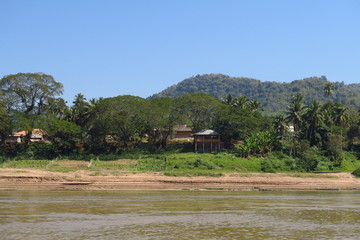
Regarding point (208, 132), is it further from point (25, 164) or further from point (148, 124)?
point (25, 164)

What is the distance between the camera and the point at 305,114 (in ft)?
234

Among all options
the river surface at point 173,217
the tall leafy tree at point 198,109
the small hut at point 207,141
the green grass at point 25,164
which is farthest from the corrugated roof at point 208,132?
the river surface at point 173,217

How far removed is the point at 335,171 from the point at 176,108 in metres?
27.5

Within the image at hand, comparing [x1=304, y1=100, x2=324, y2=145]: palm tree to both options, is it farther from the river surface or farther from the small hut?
the river surface

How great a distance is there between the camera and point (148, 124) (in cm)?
6800

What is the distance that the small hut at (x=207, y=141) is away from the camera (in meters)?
69.1

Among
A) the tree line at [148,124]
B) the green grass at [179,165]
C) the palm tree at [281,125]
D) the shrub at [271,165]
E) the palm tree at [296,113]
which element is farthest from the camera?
the palm tree at [281,125]

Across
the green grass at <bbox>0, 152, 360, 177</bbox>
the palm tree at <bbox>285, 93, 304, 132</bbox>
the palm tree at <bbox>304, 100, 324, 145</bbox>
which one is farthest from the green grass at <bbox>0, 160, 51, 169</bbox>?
the palm tree at <bbox>304, 100, 324, 145</bbox>

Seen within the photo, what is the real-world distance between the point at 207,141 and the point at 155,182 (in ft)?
74.7

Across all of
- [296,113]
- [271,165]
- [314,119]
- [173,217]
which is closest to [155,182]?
[271,165]

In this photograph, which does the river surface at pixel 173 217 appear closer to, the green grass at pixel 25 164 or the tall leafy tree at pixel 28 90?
the green grass at pixel 25 164

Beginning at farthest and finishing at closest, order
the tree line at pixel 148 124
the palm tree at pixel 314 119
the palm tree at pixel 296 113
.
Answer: the palm tree at pixel 296 113
the palm tree at pixel 314 119
the tree line at pixel 148 124

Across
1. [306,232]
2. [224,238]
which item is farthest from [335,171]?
[224,238]

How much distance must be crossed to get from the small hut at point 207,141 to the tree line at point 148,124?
1.66 meters
